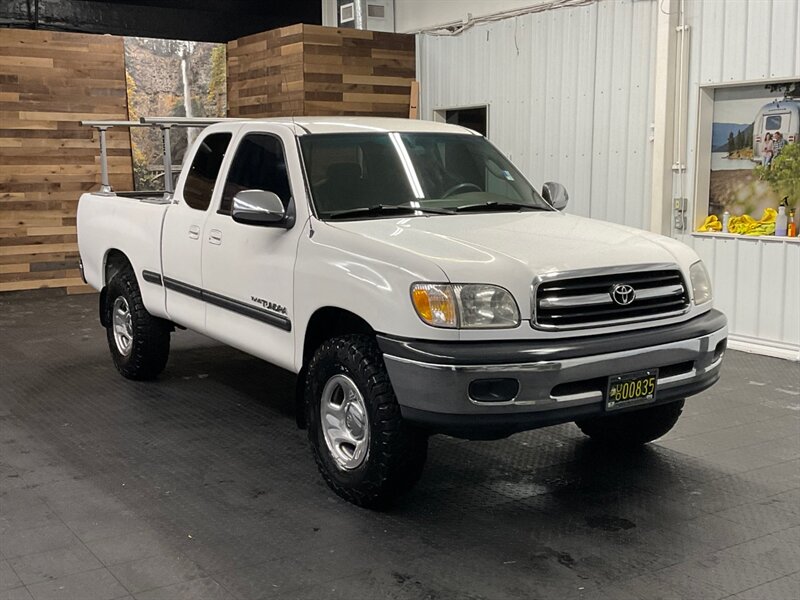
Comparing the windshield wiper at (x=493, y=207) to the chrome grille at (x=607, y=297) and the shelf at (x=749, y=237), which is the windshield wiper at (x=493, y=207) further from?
the shelf at (x=749, y=237)

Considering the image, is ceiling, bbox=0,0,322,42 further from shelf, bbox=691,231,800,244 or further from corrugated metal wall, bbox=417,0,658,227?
shelf, bbox=691,231,800,244

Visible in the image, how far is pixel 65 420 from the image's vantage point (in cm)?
555

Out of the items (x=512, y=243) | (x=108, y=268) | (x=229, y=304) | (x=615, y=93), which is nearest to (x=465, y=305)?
(x=512, y=243)

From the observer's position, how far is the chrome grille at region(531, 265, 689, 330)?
12.2 feet

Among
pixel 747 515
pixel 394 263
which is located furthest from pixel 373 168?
pixel 747 515

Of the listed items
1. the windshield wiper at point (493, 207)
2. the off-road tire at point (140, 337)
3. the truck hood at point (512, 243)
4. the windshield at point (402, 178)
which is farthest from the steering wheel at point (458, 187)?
the off-road tire at point (140, 337)

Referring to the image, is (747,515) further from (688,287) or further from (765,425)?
(765,425)

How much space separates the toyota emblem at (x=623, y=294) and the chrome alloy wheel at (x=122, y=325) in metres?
3.84

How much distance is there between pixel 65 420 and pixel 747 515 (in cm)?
396

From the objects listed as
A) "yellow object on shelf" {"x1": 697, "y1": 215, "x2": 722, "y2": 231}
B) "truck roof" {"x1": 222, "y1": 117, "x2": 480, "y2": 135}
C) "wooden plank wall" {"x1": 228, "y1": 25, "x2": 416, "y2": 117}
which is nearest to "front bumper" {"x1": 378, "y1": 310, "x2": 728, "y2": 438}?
"truck roof" {"x1": 222, "y1": 117, "x2": 480, "y2": 135}

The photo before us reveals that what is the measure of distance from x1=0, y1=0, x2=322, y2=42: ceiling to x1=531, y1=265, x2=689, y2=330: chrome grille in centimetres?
1006

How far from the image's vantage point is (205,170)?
218 inches

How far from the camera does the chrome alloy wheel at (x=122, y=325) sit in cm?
646

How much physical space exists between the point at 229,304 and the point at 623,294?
2.26 m
